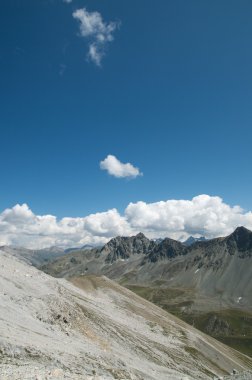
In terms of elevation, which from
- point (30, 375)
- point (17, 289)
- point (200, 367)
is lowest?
point (200, 367)

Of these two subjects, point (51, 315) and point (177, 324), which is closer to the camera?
point (51, 315)

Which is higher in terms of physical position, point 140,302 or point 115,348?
point 140,302

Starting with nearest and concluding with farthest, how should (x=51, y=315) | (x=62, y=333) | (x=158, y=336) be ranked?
(x=62, y=333) → (x=51, y=315) → (x=158, y=336)

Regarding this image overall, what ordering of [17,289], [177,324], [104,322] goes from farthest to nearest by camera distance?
1. [177,324]
2. [104,322]
3. [17,289]

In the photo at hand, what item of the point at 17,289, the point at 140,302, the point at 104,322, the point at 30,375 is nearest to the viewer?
the point at 30,375

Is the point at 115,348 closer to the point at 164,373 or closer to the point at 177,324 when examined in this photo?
the point at 164,373

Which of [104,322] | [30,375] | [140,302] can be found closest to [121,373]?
[30,375]

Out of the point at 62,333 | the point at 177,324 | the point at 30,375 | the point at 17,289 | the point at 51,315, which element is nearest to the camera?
the point at 30,375

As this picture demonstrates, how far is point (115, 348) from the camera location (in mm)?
73438

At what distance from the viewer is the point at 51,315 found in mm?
70250

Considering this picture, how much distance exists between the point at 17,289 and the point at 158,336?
47323mm

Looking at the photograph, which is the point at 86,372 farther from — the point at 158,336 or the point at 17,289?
the point at 158,336

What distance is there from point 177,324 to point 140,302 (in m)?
17.9

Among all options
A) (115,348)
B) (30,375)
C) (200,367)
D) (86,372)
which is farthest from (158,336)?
(30,375)
